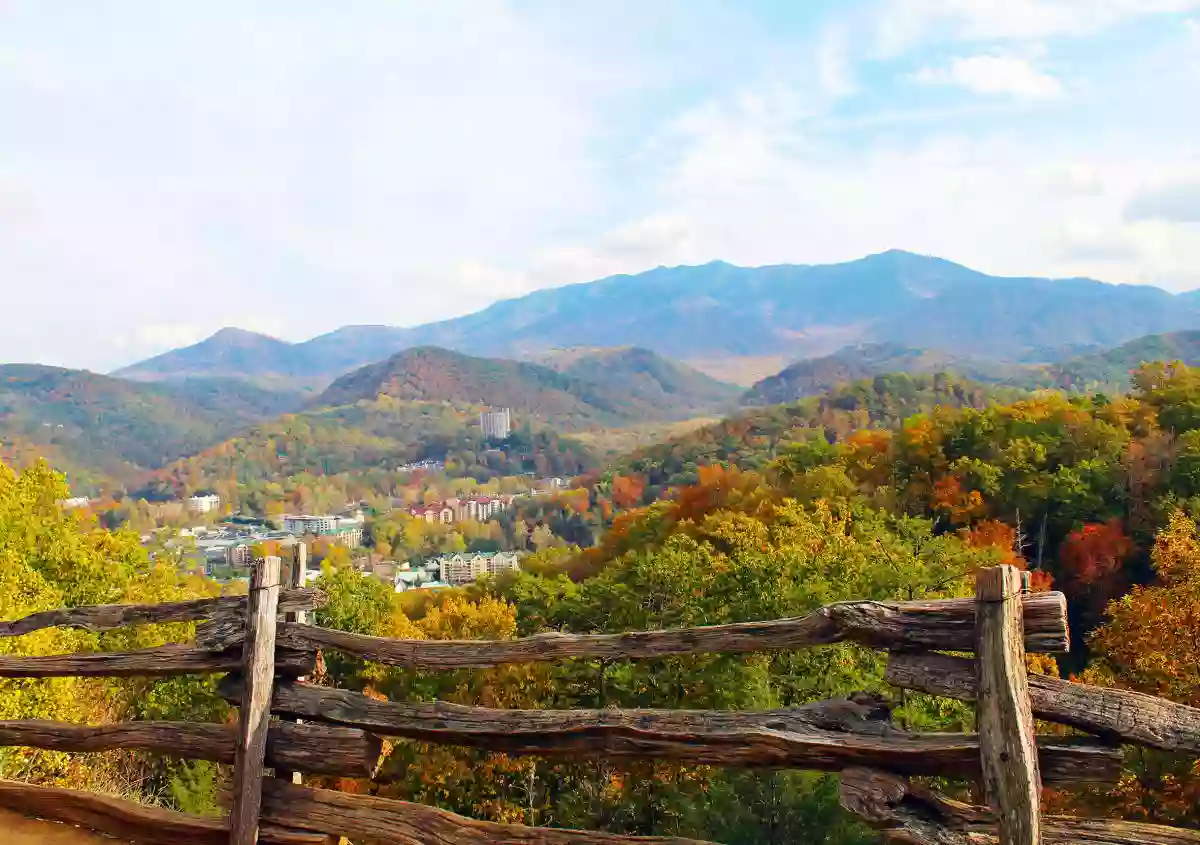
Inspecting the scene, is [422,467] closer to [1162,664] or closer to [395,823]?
[1162,664]

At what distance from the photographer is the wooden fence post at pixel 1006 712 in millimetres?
2906

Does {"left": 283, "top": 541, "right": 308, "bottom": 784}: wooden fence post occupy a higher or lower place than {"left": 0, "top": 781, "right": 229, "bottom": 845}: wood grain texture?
higher

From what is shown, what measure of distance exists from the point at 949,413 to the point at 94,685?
1413 inches

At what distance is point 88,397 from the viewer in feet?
619

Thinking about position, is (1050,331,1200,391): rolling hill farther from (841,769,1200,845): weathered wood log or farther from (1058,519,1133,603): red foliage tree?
(841,769,1200,845): weathered wood log

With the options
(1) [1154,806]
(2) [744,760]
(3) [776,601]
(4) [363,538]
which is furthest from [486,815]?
(4) [363,538]

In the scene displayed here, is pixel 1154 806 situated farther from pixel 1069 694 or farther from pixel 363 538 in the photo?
pixel 363 538

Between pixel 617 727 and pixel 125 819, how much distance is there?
258 centimetres

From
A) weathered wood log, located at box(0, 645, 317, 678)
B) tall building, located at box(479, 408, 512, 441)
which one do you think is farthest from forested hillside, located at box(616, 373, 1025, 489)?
tall building, located at box(479, 408, 512, 441)

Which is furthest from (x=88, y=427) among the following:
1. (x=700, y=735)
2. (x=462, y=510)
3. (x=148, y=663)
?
(x=700, y=735)

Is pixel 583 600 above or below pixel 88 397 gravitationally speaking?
below

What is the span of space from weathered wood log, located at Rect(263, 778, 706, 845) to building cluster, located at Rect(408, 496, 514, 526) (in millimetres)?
104873

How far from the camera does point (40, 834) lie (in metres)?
4.46

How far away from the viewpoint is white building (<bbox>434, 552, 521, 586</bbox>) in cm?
7894
